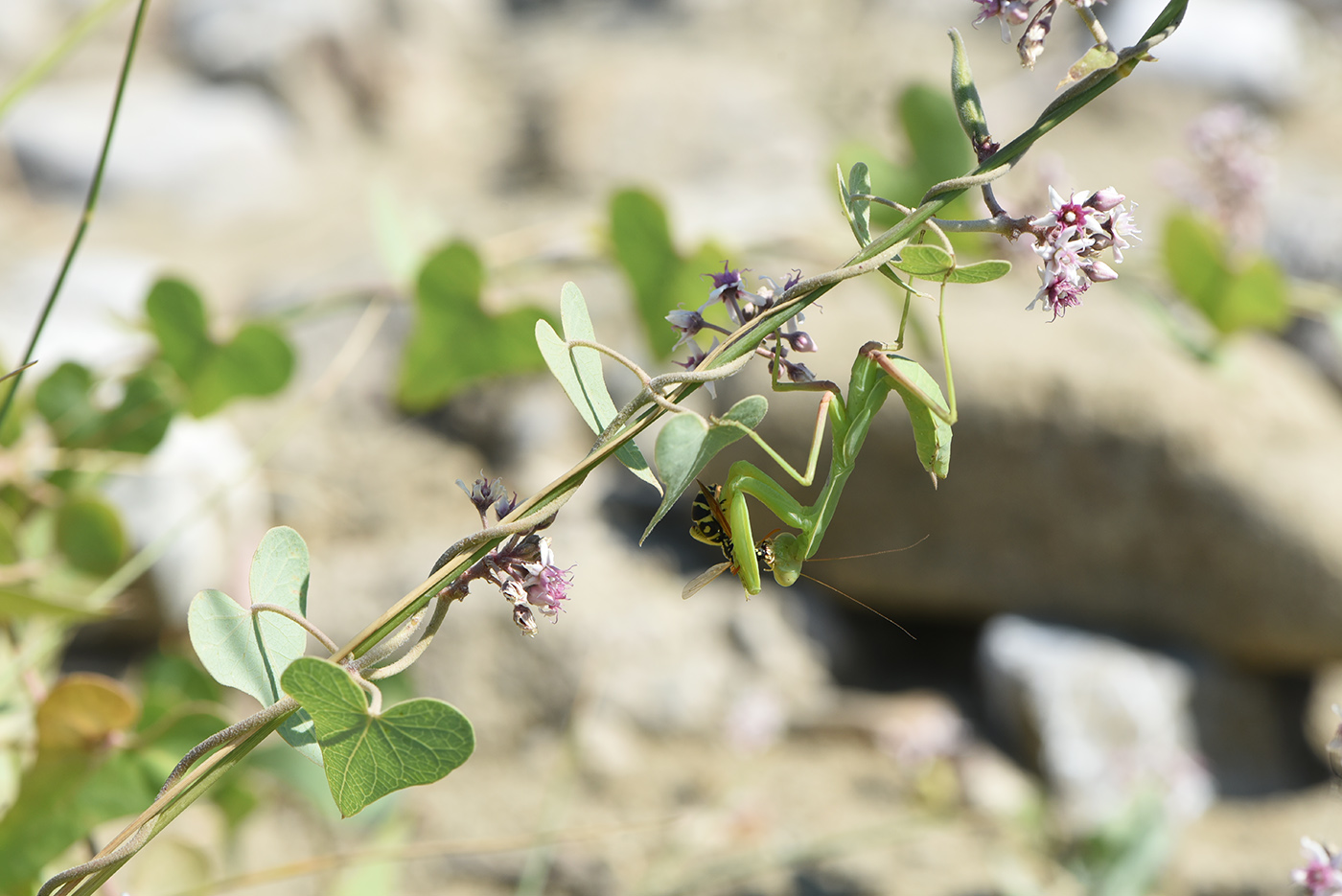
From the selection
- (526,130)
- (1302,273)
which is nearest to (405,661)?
(1302,273)

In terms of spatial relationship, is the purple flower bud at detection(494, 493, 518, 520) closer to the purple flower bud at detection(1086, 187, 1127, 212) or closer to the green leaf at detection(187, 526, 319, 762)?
the green leaf at detection(187, 526, 319, 762)

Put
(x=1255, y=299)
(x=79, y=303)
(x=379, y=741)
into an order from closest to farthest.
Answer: (x=379, y=741), (x=1255, y=299), (x=79, y=303)

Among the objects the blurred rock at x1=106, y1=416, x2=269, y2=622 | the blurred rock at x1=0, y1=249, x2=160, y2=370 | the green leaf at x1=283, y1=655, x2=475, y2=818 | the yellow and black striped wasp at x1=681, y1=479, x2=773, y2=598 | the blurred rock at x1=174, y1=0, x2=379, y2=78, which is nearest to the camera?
the green leaf at x1=283, y1=655, x2=475, y2=818

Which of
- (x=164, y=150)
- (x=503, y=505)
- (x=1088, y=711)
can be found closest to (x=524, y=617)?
(x=503, y=505)

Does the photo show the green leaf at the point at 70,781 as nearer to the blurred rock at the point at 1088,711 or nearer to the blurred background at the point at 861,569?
the blurred background at the point at 861,569

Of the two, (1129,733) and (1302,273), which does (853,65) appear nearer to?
(1302,273)

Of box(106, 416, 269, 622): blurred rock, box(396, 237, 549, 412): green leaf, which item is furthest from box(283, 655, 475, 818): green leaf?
box(106, 416, 269, 622): blurred rock

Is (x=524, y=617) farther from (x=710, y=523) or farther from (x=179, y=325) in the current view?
(x=179, y=325)
